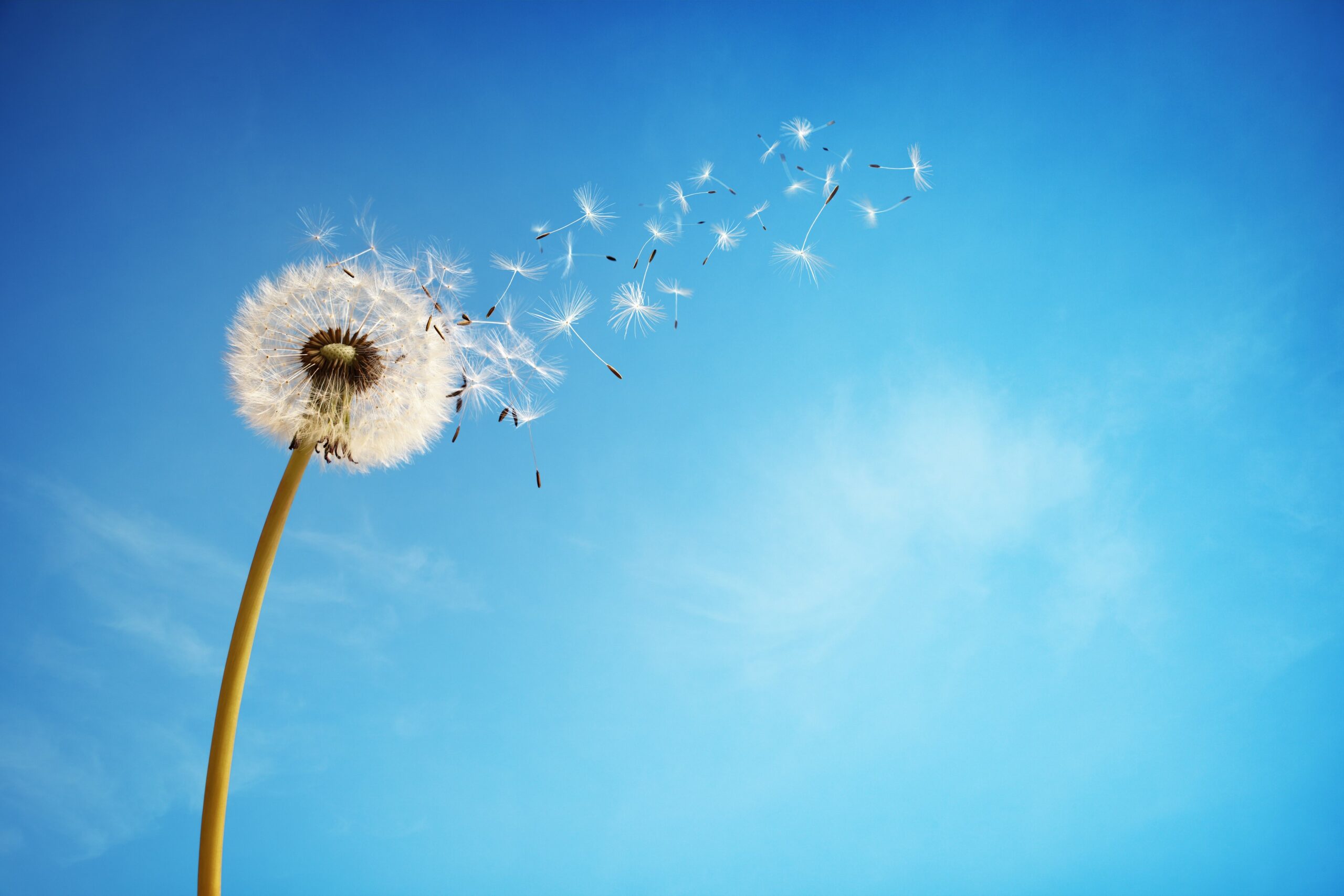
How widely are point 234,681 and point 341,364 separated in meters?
2.77

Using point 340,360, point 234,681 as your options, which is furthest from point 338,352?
point 234,681

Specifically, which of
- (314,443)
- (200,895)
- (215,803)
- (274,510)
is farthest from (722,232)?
(200,895)

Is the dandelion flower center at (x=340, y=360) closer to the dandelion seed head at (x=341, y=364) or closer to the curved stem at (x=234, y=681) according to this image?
the dandelion seed head at (x=341, y=364)

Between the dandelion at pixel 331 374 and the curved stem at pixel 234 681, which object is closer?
the curved stem at pixel 234 681

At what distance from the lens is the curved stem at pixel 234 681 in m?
5.49

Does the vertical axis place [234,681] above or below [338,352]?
below

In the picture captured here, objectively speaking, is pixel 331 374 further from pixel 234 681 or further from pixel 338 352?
pixel 234 681

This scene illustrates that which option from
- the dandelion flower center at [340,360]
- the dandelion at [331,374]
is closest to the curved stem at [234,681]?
the dandelion at [331,374]

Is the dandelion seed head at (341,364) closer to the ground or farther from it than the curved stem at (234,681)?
farther from it

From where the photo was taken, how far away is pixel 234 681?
5723 millimetres

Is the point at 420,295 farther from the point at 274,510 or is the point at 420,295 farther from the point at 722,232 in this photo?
the point at 722,232

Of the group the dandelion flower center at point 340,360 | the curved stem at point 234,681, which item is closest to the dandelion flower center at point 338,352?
the dandelion flower center at point 340,360

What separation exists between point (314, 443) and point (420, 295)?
1.81 m

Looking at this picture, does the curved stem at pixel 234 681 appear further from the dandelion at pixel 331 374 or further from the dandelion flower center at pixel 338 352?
the dandelion flower center at pixel 338 352
